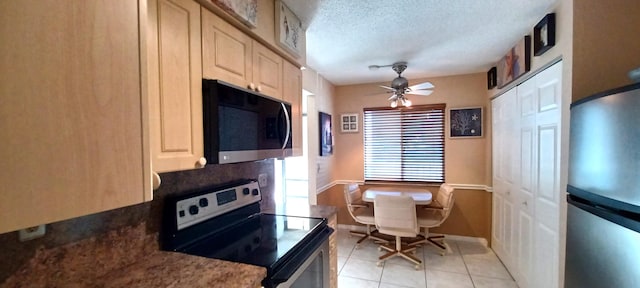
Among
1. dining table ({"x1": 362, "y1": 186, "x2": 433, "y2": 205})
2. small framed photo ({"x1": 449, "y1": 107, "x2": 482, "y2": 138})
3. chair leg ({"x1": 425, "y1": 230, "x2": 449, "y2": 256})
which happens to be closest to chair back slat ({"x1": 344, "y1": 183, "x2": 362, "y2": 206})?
dining table ({"x1": 362, "y1": 186, "x2": 433, "y2": 205})

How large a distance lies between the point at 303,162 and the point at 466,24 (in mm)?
2267

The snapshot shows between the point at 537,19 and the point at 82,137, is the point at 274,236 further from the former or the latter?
the point at 537,19

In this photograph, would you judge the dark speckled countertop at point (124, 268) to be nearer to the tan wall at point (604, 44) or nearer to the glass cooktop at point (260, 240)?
the glass cooktop at point (260, 240)

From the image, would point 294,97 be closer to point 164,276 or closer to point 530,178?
point 164,276

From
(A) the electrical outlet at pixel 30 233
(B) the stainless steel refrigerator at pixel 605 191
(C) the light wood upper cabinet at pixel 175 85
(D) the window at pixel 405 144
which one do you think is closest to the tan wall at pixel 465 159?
(D) the window at pixel 405 144

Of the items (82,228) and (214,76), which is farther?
(214,76)

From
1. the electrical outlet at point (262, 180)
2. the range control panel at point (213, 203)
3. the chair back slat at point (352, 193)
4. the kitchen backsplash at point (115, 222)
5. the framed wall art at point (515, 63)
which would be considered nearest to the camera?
the kitchen backsplash at point (115, 222)

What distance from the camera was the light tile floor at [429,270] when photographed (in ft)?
8.80

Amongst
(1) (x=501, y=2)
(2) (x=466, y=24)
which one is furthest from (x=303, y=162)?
(1) (x=501, y=2)

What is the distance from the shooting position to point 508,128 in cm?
284

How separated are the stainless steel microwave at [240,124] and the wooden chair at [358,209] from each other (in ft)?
6.94

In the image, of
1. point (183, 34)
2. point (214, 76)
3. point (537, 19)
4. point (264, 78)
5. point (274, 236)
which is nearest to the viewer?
point (183, 34)

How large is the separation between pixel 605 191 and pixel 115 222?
6.46ft

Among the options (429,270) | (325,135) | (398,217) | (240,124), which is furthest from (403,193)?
(240,124)
